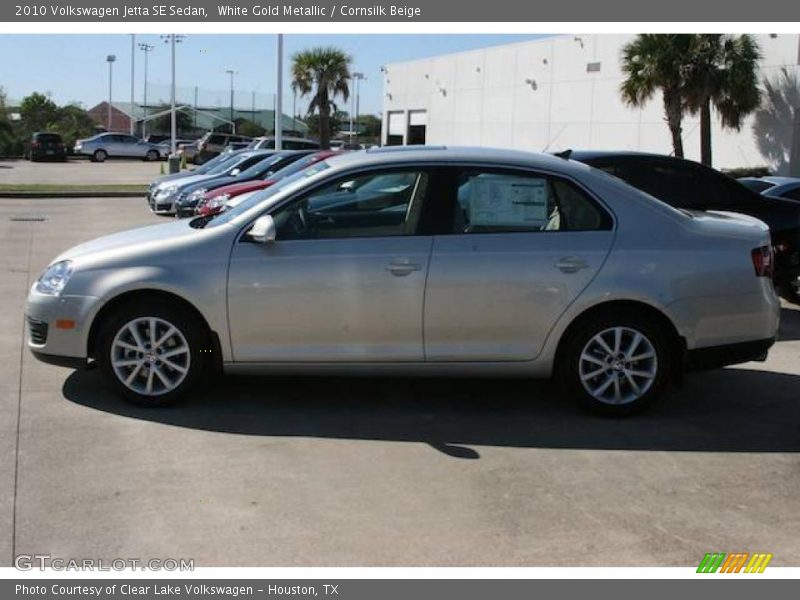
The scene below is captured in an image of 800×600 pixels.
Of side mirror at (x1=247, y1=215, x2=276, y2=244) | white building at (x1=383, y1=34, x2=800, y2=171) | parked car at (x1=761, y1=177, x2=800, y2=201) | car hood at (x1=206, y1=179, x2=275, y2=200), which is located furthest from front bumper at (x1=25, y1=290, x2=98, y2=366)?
white building at (x1=383, y1=34, x2=800, y2=171)

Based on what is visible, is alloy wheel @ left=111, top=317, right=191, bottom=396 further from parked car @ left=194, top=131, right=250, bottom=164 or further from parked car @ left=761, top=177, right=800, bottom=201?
parked car @ left=194, top=131, right=250, bottom=164

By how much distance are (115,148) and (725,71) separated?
3362 centimetres

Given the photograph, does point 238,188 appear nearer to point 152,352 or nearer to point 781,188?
point 781,188

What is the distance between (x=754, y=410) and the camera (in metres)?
5.95

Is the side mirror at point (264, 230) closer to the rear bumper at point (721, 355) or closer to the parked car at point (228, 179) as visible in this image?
the rear bumper at point (721, 355)

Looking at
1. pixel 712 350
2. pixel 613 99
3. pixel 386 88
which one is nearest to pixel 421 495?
pixel 712 350

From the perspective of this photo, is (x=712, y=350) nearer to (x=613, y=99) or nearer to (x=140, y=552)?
(x=140, y=552)

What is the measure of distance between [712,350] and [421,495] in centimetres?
235

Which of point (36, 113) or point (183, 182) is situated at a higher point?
point (36, 113)

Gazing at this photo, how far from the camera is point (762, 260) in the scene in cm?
565

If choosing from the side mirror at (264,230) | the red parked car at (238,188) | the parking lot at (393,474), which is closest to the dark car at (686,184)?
the parking lot at (393,474)

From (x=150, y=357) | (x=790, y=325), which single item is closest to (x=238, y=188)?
(x=790, y=325)

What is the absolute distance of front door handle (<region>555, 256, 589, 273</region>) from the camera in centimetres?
543
